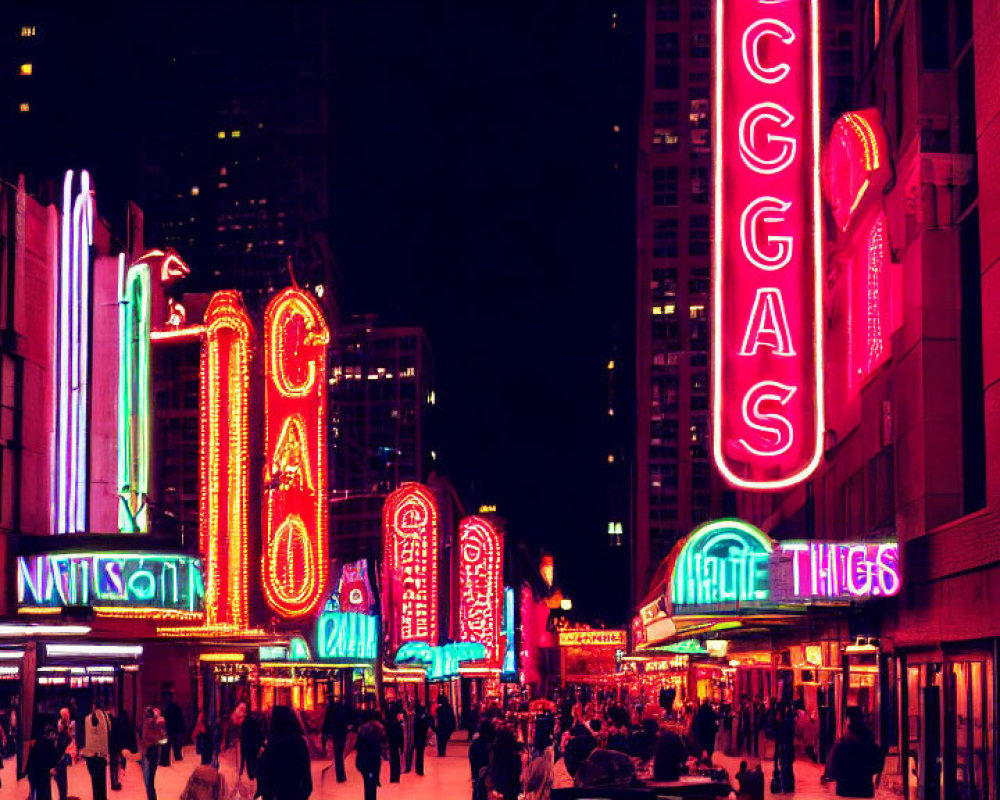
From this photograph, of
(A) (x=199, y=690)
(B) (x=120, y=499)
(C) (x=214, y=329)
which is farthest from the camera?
(A) (x=199, y=690)

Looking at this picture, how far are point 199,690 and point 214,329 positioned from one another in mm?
18257

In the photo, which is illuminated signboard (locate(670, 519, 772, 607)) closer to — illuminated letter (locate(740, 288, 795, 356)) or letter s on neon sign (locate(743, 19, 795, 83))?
illuminated letter (locate(740, 288, 795, 356))

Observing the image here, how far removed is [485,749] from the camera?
26906 mm

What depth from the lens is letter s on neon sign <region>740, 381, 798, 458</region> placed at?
87.2ft

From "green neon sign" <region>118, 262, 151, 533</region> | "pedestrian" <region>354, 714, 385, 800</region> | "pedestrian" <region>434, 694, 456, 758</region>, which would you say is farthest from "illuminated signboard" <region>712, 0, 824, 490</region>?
"pedestrian" <region>434, 694, 456, 758</region>

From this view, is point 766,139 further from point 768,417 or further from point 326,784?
point 326,784

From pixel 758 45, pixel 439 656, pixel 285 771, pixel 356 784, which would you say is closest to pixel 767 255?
pixel 758 45

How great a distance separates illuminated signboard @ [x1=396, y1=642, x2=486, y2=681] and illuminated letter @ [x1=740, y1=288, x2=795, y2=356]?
28.2m

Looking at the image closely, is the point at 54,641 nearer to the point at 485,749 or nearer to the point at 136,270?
the point at 136,270

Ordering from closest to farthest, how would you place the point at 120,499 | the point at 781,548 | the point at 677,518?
the point at 781,548, the point at 120,499, the point at 677,518

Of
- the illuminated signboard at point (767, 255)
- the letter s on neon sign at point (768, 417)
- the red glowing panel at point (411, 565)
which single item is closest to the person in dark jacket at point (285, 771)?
the illuminated signboard at point (767, 255)

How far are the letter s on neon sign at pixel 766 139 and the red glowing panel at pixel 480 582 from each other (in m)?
45.1

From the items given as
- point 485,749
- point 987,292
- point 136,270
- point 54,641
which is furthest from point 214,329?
point 987,292

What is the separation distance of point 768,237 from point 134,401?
12847 millimetres
